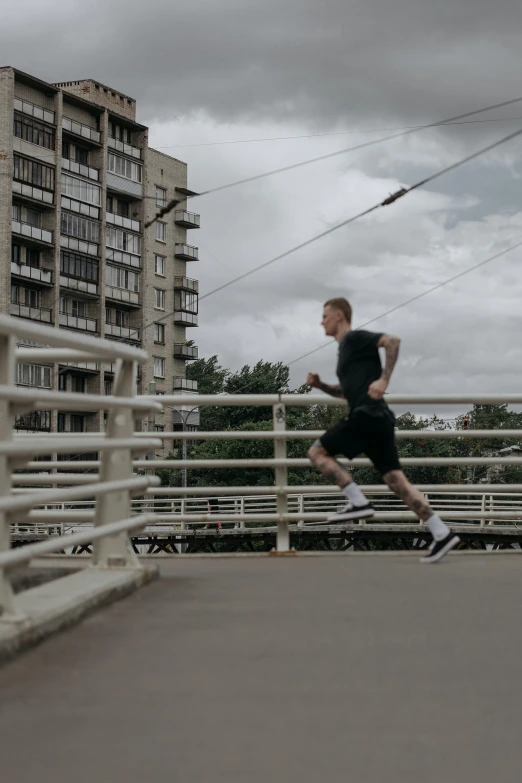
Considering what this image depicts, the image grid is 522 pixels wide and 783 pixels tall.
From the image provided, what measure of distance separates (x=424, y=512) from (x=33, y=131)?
68517 millimetres

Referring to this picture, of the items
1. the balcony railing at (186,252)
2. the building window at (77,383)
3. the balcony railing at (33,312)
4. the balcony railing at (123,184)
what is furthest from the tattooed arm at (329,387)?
→ the balcony railing at (186,252)

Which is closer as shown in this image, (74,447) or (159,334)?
(74,447)

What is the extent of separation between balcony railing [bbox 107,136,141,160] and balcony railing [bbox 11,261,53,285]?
1077 centimetres

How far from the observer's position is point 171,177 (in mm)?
87875

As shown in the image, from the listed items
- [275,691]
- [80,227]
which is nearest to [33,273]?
[80,227]

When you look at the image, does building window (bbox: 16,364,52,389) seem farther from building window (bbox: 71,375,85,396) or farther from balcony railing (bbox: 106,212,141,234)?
balcony railing (bbox: 106,212,141,234)

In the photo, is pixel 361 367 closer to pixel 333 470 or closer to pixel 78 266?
pixel 333 470

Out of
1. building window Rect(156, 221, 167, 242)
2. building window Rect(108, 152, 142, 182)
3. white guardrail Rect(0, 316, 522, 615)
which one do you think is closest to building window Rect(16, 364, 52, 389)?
building window Rect(108, 152, 142, 182)

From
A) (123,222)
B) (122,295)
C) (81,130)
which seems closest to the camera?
(81,130)

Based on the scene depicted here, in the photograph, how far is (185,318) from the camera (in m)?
90.2

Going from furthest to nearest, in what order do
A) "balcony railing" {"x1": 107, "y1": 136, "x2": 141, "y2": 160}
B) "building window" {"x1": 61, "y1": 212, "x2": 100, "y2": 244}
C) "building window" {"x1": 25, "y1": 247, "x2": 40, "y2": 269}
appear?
"balcony railing" {"x1": 107, "y1": 136, "x2": 141, "y2": 160}, "building window" {"x1": 61, "y1": 212, "x2": 100, "y2": 244}, "building window" {"x1": 25, "y1": 247, "x2": 40, "y2": 269}

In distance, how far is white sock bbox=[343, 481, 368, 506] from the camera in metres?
8.12

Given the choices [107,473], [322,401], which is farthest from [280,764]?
[322,401]

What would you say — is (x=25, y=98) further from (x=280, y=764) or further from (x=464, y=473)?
(x=280, y=764)
